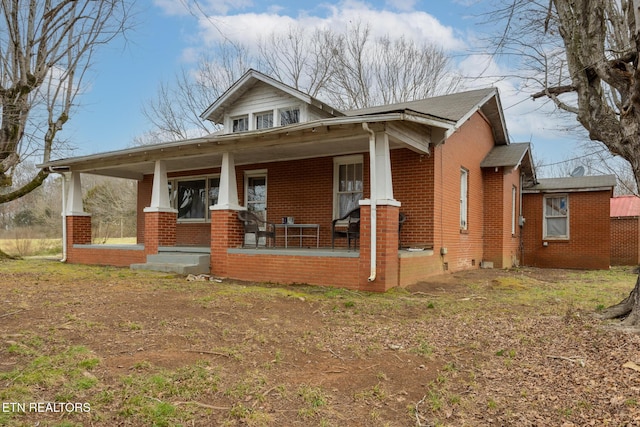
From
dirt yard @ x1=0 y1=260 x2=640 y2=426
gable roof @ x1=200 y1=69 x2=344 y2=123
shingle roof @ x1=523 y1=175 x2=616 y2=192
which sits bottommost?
dirt yard @ x1=0 y1=260 x2=640 y2=426

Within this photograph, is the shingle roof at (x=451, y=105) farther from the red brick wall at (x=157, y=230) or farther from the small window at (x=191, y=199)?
the small window at (x=191, y=199)

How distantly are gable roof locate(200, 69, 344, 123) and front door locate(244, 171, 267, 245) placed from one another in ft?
7.64

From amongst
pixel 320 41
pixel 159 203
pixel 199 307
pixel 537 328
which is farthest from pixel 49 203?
pixel 537 328

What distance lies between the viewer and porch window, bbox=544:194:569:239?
15.5 meters

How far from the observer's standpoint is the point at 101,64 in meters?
14.1

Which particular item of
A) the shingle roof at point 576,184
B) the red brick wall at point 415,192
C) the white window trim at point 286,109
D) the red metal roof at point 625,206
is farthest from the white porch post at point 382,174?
the red metal roof at point 625,206

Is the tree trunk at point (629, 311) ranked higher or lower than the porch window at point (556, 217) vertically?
lower

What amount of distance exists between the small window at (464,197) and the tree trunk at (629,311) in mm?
6240

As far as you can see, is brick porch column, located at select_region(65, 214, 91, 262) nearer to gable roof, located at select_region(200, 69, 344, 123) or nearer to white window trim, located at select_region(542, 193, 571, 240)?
gable roof, located at select_region(200, 69, 344, 123)

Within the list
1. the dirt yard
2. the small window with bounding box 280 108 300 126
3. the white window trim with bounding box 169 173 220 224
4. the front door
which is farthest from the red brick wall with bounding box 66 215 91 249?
the small window with bounding box 280 108 300 126

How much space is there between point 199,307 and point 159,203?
17.8 feet

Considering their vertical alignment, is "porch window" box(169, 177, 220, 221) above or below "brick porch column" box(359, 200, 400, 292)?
above

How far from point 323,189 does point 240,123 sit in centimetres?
418

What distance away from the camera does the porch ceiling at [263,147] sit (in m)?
7.86
